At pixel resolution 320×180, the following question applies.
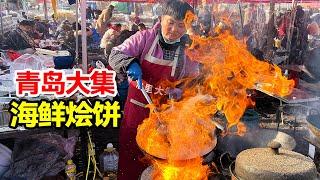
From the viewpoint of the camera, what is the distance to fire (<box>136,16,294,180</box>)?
276 cm

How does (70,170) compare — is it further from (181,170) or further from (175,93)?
(181,170)

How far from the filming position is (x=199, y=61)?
3990mm

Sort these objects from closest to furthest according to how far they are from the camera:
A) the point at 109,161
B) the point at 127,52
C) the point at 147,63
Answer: the point at 127,52 < the point at 147,63 < the point at 109,161

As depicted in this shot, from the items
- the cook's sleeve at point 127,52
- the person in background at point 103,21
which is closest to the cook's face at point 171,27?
the cook's sleeve at point 127,52

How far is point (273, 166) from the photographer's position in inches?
94.7

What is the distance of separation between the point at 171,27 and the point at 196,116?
0.91 metres

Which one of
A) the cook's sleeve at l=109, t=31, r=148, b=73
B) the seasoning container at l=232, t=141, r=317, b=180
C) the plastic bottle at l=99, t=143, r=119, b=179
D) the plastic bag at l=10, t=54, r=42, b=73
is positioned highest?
the cook's sleeve at l=109, t=31, r=148, b=73

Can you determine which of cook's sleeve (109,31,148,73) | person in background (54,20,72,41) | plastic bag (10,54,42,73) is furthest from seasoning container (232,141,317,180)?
person in background (54,20,72,41)

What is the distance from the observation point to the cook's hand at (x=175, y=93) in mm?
3789

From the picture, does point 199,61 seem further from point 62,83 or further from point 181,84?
point 62,83

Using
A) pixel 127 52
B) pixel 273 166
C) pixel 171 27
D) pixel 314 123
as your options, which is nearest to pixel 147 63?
pixel 127 52

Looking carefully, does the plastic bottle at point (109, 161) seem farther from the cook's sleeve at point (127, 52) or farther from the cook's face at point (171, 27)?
the cook's face at point (171, 27)

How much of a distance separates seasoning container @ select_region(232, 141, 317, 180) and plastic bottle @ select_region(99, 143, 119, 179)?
2.62 meters

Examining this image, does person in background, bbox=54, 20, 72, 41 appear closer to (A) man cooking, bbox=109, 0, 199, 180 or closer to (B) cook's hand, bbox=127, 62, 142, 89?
(A) man cooking, bbox=109, 0, 199, 180
